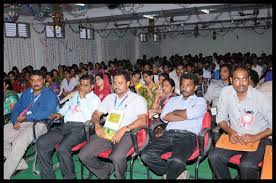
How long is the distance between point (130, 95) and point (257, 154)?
146cm

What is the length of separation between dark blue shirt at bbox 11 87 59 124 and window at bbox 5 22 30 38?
7070 mm

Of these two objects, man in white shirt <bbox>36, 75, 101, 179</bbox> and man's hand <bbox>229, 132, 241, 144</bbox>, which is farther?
man in white shirt <bbox>36, 75, 101, 179</bbox>

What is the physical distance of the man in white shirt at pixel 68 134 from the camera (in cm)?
325

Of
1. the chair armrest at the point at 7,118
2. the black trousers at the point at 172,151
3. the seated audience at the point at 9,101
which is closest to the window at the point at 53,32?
the seated audience at the point at 9,101

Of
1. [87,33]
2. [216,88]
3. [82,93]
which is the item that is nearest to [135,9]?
[87,33]

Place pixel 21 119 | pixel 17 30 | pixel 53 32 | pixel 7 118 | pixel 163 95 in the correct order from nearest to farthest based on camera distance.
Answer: pixel 21 119, pixel 7 118, pixel 163 95, pixel 17 30, pixel 53 32

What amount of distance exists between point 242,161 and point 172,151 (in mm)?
671

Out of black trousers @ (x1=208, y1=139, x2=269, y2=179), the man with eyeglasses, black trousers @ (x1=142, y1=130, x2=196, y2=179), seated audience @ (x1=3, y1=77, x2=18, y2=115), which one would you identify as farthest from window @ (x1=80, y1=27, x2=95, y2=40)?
black trousers @ (x1=208, y1=139, x2=269, y2=179)

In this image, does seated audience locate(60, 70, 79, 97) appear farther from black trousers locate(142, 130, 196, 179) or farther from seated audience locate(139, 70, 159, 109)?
black trousers locate(142, 130, 196, 179)

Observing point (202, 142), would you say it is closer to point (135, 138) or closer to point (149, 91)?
point (135, 138)

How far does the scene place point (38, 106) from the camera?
Answer: 146 inches

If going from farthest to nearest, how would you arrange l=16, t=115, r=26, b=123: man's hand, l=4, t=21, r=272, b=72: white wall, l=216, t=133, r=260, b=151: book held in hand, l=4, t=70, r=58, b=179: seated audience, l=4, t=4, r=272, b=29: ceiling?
l=4, t=21, r=272, b=72: white wall → l=4, t=4, r=272, b=29: ceiling → l=16, t=115, r=26, b=123: man's hand → l=4, t=70, r=58, b=179: seated audience → l=216, t=133, r=260, b=151: book held in hand

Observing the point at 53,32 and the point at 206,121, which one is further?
the point at 53,32

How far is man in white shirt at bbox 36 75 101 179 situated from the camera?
10.7 feet
